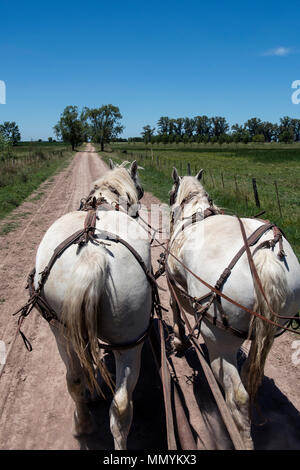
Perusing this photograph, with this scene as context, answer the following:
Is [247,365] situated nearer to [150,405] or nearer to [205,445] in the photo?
[205,445]

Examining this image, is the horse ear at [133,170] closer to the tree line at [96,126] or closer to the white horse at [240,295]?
the white horse at [240,295]

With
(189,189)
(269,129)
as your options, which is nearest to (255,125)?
(269,129)

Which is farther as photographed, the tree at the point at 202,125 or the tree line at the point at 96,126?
the tree at the point at 202,125

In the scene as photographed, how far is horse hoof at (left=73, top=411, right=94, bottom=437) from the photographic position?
2.75 meters

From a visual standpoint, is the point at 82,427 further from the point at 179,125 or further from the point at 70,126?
the point at 179,125

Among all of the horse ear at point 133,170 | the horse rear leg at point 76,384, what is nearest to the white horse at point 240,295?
the horse rear leg at point 76,384

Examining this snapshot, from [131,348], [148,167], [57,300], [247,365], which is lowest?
[247,365]

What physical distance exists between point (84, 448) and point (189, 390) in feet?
3.99

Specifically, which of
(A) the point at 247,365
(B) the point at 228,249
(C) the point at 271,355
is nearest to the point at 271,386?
(C) the point at 271,355

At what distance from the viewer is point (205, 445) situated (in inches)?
106

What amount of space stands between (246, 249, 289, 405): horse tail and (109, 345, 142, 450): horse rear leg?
97cm

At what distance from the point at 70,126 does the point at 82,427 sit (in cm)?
6700

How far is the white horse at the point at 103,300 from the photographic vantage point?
2.16 m

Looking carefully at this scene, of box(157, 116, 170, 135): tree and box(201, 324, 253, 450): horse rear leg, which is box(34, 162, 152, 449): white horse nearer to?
box(201, 324, 253, 450): horse rear leg
